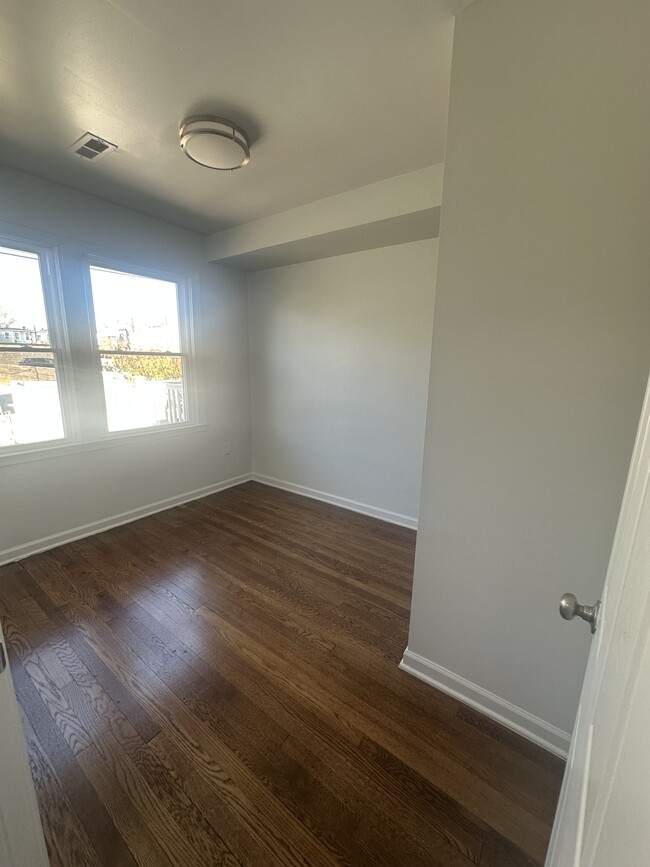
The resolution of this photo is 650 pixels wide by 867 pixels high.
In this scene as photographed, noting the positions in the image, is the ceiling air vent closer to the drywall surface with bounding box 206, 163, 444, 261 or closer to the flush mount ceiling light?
the flush mount ceiling light

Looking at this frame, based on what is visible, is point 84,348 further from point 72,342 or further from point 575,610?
point 575,610

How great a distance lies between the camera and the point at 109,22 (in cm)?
126

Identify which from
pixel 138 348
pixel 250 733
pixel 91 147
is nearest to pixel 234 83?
pixel 91 147

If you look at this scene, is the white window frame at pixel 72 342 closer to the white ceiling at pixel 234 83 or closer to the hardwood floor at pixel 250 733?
the white ceiling at pixel 234 83

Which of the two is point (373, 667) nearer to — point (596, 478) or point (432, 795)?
A: point (432, 795)

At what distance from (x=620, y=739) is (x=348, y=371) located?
3.03 metres

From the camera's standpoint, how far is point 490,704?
1418 mm

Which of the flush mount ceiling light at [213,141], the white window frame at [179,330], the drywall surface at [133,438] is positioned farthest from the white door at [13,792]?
the white window frame at [179,330]

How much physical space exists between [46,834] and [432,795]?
1.23m

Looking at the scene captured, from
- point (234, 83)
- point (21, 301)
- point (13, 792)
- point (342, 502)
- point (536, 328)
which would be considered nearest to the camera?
point (13, 792)

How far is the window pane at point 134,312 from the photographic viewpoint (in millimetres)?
2775

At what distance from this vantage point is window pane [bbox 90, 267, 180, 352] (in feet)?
9.11

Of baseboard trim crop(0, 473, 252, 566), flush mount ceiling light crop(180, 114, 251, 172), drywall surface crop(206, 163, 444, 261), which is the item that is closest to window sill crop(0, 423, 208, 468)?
baseboard trim crop(0, 473, 252, 566)

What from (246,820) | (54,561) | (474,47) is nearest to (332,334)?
(474,47)
